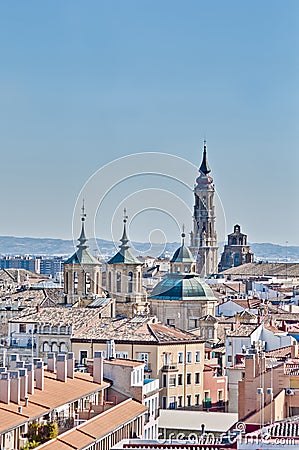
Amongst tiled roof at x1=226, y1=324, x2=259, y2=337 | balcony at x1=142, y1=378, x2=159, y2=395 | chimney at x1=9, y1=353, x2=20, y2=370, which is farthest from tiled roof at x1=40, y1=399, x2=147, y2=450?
tiled roof at x1=226, y1=324, x2=259, y2=337

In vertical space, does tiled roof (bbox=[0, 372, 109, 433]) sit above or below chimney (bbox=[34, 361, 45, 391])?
below

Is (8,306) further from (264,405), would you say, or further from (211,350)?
(264,405)

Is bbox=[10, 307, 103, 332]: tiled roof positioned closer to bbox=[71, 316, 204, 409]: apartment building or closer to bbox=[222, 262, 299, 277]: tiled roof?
bbox=[71, 316, 204, 409]: apartment building

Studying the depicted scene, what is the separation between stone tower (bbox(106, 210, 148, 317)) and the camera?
164ft

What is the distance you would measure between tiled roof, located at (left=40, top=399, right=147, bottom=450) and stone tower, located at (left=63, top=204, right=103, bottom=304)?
27.0 m

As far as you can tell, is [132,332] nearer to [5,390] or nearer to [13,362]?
[13,362]

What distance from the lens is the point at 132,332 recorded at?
3497cm

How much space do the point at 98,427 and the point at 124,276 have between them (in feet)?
105

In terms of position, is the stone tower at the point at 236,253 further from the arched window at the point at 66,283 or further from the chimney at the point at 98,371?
the chimney at the point at 98,371

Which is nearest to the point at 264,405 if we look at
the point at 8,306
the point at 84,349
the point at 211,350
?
the point at 84,349

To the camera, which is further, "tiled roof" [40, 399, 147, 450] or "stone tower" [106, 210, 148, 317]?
"stone tower" [106, 210, 148, 317]

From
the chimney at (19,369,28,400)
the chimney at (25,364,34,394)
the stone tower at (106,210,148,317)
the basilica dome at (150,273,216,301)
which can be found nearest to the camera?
the chimney at (19,369,28,400)

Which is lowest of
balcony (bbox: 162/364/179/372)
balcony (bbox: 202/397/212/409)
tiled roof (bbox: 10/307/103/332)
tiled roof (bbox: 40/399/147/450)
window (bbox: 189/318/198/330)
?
balcony (bbox: 202/397/212/409)

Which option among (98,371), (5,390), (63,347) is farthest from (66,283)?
(5,390)
